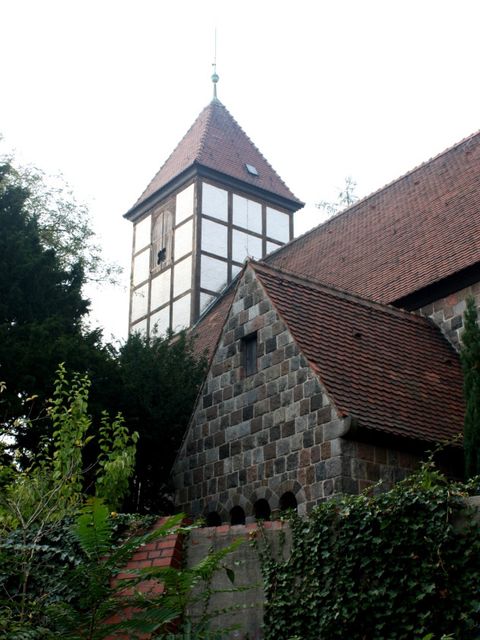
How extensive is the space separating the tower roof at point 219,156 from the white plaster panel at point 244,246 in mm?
1811

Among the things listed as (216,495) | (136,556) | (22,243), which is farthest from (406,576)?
(22,243)

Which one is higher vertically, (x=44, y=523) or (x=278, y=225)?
(x=278, y=225)

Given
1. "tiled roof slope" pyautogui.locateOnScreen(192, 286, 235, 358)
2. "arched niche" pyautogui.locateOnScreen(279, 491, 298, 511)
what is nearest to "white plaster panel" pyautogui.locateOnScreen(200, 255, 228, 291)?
"tiled roof slope" pyautogui.locateOnScreen(192, 286, 235, 358)

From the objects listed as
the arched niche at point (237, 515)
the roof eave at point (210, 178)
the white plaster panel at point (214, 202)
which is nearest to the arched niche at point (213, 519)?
the arched niche at point (237, 515)

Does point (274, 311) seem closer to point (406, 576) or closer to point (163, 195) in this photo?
point (406, 576)

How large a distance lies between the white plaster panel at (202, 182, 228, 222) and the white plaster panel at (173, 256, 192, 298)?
5.53 ft

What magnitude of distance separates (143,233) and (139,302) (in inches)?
103

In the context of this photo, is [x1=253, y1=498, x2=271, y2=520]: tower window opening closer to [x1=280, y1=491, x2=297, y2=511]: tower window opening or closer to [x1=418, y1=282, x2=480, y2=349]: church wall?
[x1=280, y1=491, x2=297, y2=511]: tower window opening

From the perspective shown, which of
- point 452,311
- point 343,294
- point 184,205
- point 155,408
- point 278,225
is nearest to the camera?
point 343,294

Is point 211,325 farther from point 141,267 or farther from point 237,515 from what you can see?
point 237,515

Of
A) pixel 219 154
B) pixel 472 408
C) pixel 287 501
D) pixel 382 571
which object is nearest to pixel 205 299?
pixel 219 154

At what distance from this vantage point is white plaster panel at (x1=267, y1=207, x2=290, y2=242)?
2812 cm

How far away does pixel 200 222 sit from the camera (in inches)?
1040

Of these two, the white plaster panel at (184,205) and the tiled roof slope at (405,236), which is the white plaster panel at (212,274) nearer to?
the white plaster panel at (184,205)
